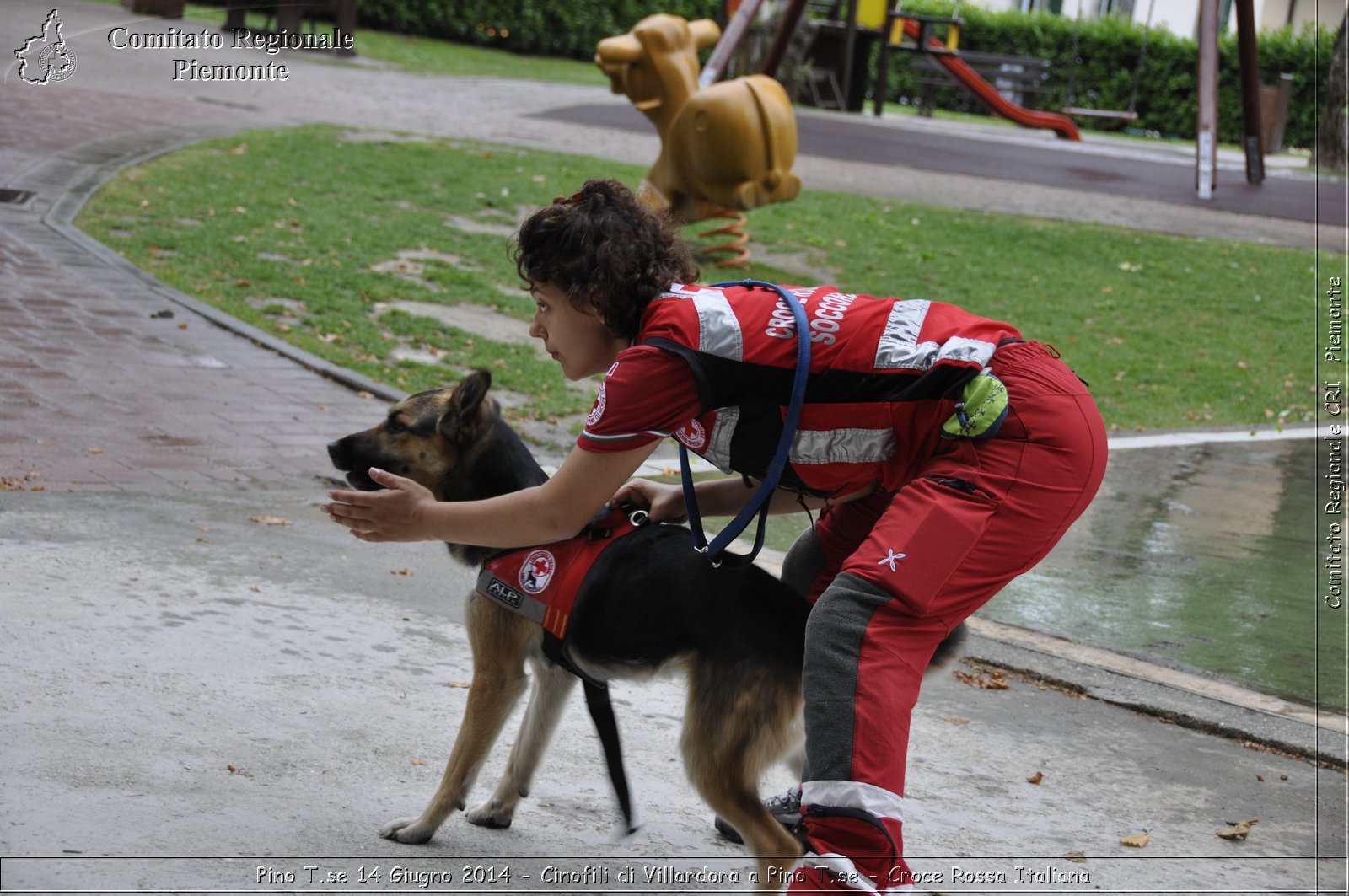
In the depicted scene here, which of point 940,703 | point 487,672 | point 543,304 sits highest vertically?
point 543,304

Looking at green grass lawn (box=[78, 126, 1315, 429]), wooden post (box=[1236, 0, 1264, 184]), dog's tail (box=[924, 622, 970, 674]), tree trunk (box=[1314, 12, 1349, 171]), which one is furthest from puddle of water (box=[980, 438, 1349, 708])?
tree trunk (box=[1314, 12, 1349, 171])

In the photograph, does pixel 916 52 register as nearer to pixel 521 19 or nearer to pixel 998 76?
pixel 998 76

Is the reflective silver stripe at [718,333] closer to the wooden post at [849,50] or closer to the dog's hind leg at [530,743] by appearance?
the dog's hind leg at [530,743]

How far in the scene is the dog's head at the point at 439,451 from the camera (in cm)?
373

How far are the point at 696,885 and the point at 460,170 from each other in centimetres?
1338

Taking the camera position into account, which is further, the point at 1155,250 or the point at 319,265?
the point at 1155,250

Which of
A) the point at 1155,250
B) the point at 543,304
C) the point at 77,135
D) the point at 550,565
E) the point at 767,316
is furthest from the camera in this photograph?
the point at 1155,250

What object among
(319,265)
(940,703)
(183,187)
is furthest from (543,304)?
(183,187)

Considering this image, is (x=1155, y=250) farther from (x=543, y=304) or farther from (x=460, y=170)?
(x=543, y=304)

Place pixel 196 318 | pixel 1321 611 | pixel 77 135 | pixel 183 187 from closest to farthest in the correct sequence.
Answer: pixel 1321 611 → pixel 196 318 → pixel 183 187 → pixel 77 135

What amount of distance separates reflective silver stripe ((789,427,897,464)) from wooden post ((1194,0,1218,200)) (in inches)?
639

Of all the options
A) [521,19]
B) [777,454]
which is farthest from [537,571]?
[521,19]

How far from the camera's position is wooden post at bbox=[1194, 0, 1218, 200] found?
1689cm

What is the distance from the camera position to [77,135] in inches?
587
